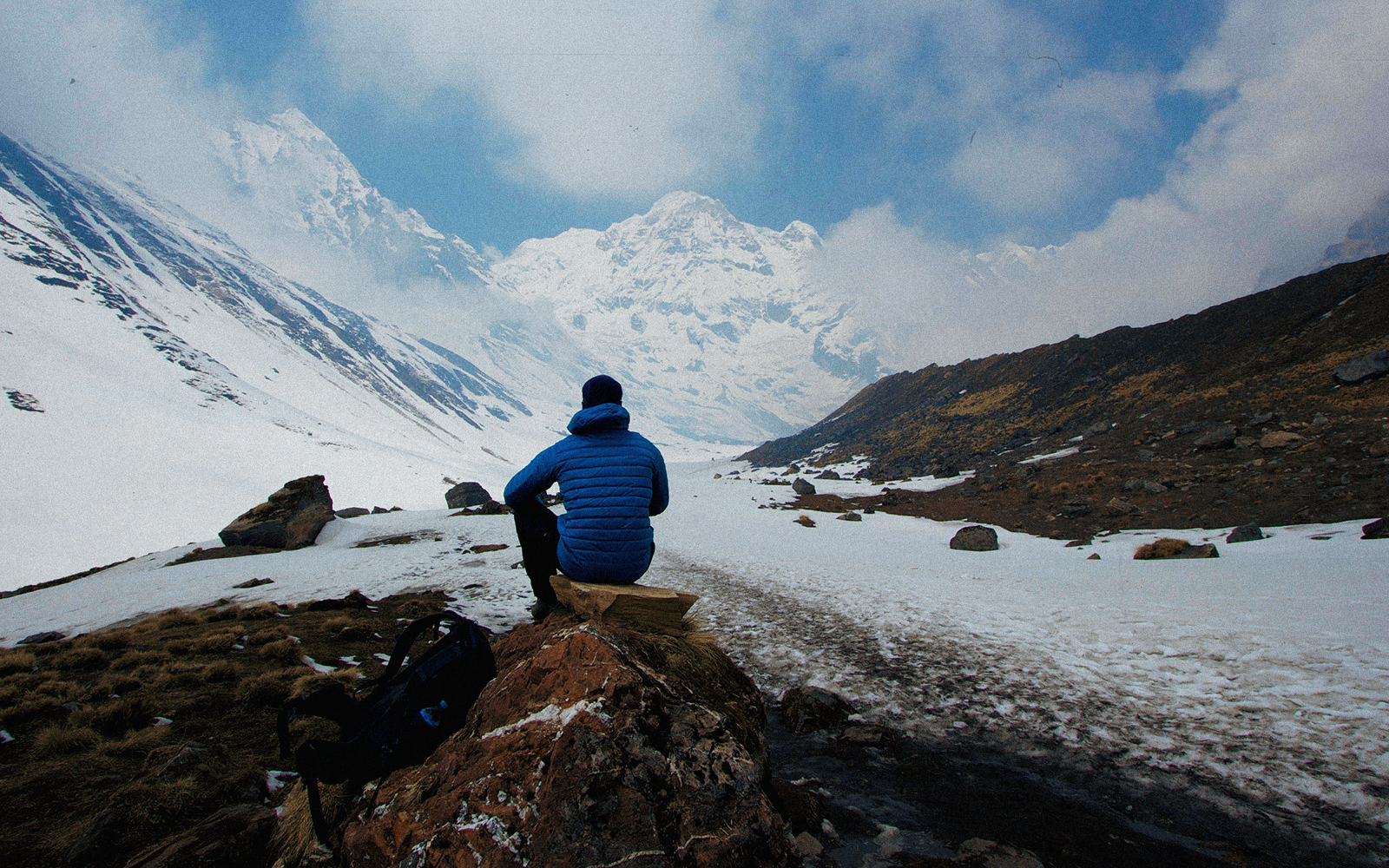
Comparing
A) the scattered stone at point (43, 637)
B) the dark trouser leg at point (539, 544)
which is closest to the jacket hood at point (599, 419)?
the dark trouser leg at point (539, 544)

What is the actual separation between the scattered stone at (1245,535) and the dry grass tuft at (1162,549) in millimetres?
1441

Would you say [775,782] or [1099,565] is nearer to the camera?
[775,782]

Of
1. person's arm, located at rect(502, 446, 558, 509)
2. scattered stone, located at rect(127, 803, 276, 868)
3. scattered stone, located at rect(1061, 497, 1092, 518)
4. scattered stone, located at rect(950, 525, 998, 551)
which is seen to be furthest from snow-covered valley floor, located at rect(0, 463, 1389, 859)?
scattered stone, located at rect(127, 803, 276, 868)

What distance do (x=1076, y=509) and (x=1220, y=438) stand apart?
642 cm

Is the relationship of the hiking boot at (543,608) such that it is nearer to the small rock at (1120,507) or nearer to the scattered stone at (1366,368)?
the small rock at (1120,507)

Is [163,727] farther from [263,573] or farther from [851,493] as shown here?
[851,493]

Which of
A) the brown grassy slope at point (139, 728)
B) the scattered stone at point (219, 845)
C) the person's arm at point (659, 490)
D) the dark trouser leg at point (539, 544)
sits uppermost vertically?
the person's arm at point (659, 490)

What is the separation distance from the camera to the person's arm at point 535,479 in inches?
168

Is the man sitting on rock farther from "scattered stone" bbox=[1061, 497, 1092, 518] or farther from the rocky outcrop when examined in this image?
"scattered stone" bbox=[1061, 497, 1092, 518]

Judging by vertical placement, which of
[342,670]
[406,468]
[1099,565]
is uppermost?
[406,468]

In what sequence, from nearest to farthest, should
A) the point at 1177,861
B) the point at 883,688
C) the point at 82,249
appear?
1. the point at 1177,861
2. the point at 883,688
3. the point at 82,249

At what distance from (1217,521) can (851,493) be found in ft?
65.9

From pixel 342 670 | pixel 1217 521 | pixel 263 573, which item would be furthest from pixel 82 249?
pixel 1217 521

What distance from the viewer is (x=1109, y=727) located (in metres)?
4.25
